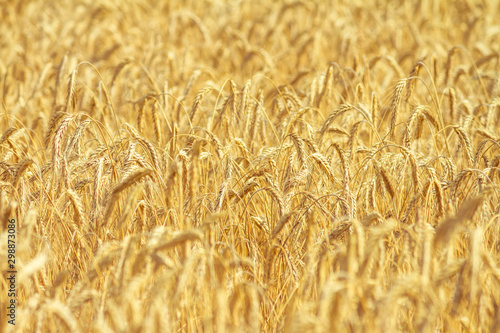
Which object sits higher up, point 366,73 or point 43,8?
point 43,8

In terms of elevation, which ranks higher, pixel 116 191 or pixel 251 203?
pixel 251 203

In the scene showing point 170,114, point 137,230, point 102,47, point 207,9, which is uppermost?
point 207,9

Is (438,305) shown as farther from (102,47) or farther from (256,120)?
(102,47)

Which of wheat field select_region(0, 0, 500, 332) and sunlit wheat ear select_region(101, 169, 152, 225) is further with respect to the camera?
sunlit wheat ear select_region(101, 169, 152, 225)

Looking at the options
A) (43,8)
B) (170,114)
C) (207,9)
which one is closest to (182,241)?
(170,114)

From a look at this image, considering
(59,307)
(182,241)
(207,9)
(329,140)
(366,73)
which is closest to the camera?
(59,307)

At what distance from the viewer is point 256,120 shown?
3131mm

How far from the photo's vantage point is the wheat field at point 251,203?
167 centimetres

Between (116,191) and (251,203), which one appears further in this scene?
(251,203)

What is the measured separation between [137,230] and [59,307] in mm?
983

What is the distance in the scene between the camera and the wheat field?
1.67m

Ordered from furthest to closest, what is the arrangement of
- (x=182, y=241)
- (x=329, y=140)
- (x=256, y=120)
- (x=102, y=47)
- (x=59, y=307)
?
(x=102, y=47)
(x=329, y=140)
(x=256, y=120)
(x=182, y=241)
(x=59, y=307)

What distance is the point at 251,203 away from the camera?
2777mm

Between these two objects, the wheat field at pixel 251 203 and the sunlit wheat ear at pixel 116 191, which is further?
the sunlit wheat ear at pixel 116 191
